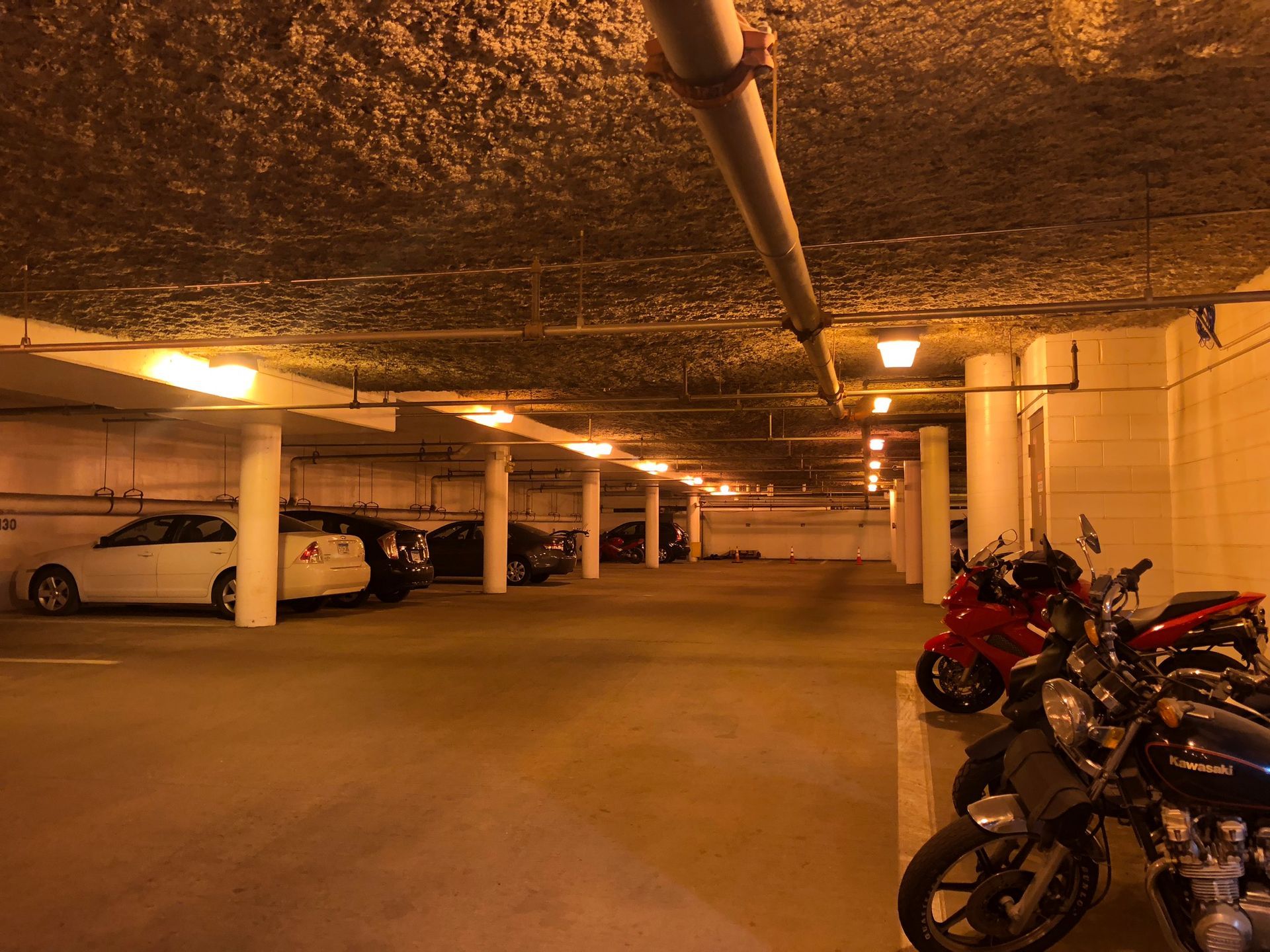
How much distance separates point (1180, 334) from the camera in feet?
23.4

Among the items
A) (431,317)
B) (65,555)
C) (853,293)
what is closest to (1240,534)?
(853,293)

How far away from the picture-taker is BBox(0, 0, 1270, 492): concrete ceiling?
3.01m

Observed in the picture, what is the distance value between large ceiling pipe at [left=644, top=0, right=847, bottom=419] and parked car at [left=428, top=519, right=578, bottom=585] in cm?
1415

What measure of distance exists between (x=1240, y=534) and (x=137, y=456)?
14843 millimetres

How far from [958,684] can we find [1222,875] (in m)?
3.59

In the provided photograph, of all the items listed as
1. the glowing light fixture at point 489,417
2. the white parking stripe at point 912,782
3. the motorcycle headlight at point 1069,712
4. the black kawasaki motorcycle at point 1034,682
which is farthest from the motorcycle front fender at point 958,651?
the glowing light fixture at point 489,417

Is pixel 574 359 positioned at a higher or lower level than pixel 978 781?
higher

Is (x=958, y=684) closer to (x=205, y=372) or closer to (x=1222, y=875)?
(x=1222, y=875)

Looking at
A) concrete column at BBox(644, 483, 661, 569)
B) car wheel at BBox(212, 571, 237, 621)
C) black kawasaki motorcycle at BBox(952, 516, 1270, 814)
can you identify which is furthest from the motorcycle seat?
concrete column at BBox(644, 483, 661, 569)

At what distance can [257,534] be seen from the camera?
10008 millimetres

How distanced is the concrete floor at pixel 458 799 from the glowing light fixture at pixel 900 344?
2.62 metres

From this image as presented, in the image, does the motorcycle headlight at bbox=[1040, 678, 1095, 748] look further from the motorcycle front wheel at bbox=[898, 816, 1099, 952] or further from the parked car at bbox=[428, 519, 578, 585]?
the parked car at bbox=[428, 519, 578, 585]

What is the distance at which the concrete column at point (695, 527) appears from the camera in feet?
109

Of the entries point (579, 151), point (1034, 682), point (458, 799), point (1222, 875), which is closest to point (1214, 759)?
point (1222, 875)
